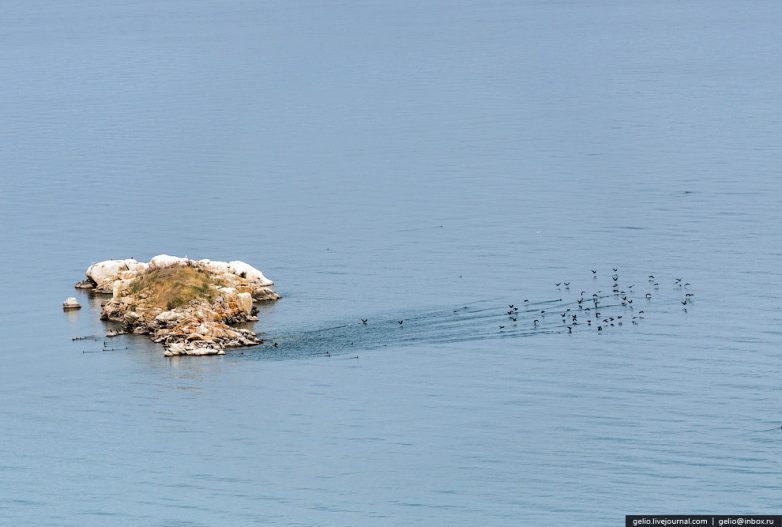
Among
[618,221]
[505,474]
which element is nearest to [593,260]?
[618,221]

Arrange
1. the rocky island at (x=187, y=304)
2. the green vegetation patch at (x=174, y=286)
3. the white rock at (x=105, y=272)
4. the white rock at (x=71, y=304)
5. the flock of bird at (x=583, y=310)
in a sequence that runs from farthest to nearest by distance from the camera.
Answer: the white rock at (x=105, y=272), the white rock at (x=71, y=304), the green vegetation patch at (x=174, y=286), the flock of bird at (x=583, y=310), the rocky island at (x=187, y=304)

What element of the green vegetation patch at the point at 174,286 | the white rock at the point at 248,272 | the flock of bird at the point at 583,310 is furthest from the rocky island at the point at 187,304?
the flock of bird at the point at 583,310

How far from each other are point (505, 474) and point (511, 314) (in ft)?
133

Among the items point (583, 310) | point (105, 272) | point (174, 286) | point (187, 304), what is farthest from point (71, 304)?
point (583, 310)

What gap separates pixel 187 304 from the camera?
152 metres

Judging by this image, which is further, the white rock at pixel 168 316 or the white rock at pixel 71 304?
the white rock at pixel 71 304

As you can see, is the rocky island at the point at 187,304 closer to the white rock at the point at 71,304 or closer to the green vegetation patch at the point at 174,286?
the green vegetation patch at the point at 174,286

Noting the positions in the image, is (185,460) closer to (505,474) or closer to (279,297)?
(505,474)

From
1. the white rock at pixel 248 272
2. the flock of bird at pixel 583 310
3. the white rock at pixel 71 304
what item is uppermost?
the white rock at pixel 248 272

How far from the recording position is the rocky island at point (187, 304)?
148m

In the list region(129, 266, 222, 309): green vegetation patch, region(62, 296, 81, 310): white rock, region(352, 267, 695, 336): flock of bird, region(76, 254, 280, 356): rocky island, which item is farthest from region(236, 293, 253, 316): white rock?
region(62, 296, 81, 310): white rock

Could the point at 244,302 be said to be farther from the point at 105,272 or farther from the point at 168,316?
the point at 105,272

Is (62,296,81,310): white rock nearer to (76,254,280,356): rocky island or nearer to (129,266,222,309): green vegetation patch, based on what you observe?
(76,254,280,356): rocky island

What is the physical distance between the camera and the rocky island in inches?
5837
